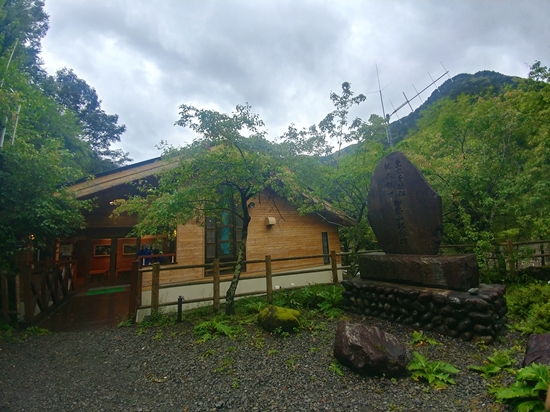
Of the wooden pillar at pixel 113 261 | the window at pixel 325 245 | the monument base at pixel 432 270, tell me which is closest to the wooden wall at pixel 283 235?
the window at pixel 325 245

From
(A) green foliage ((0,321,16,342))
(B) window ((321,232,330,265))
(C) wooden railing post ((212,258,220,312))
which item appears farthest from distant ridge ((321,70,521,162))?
(A) green foliage ((0,321,16,342))

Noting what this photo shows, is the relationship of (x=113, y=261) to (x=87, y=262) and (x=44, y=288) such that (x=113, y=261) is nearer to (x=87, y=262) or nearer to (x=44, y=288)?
(x=87, y=262)

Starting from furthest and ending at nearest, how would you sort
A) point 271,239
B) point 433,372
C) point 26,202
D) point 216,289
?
point 271,239 → point 216,289 → point 26,202 → point 433,372

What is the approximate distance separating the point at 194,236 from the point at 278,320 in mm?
4574

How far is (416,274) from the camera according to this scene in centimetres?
508

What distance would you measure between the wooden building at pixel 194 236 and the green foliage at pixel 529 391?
5.65 meters

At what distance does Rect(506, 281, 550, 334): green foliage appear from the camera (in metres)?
4.18

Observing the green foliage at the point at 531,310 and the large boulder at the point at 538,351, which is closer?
the large boulder at the point at 538,351

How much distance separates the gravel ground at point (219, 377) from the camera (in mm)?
2912

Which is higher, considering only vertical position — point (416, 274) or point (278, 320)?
point (416, 274)

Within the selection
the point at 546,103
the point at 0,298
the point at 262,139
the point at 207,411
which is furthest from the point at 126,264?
the point at 546,103

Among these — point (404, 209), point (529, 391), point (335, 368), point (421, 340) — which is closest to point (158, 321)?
point (335, 368)

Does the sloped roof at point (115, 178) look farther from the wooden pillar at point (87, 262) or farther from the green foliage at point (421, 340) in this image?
the wooden pillar at point (87, 262)

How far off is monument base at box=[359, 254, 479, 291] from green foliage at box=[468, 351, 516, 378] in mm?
1306
